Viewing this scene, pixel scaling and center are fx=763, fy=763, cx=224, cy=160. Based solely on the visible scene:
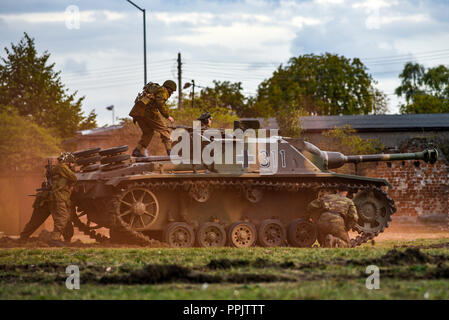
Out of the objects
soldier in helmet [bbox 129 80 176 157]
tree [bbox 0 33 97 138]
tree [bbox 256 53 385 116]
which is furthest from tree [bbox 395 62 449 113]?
soldier in helmet [bbox 129 80 176 157]

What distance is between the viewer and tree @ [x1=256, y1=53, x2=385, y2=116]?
2549 inches

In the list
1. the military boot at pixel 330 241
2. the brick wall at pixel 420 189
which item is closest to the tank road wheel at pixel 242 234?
the military boot at pixel 330 241

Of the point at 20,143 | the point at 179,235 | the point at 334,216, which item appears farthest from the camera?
the point at 20,143

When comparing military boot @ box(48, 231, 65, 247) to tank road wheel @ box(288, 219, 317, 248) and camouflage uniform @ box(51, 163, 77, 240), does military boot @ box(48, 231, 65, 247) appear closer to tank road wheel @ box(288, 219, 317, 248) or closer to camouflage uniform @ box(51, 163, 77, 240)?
camouflage uniform @ box(51, 163, 77, 240)

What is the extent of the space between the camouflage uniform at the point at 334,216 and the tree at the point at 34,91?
26.7m

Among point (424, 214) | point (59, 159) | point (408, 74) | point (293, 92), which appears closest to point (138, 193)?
point (59, 159)

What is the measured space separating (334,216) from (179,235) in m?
3.49

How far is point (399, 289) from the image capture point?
28.5 feet

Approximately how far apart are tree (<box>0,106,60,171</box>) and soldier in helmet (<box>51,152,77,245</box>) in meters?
13.5

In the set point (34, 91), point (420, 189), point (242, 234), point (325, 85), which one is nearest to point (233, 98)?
point (325, 85)

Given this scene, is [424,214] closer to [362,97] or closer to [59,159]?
[59,159]

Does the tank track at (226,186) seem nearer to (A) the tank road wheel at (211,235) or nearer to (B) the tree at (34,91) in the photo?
(A) the tank road wheel at (211,235)

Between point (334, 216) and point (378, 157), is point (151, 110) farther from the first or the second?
point (378, 157)

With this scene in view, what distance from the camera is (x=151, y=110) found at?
17.5m
